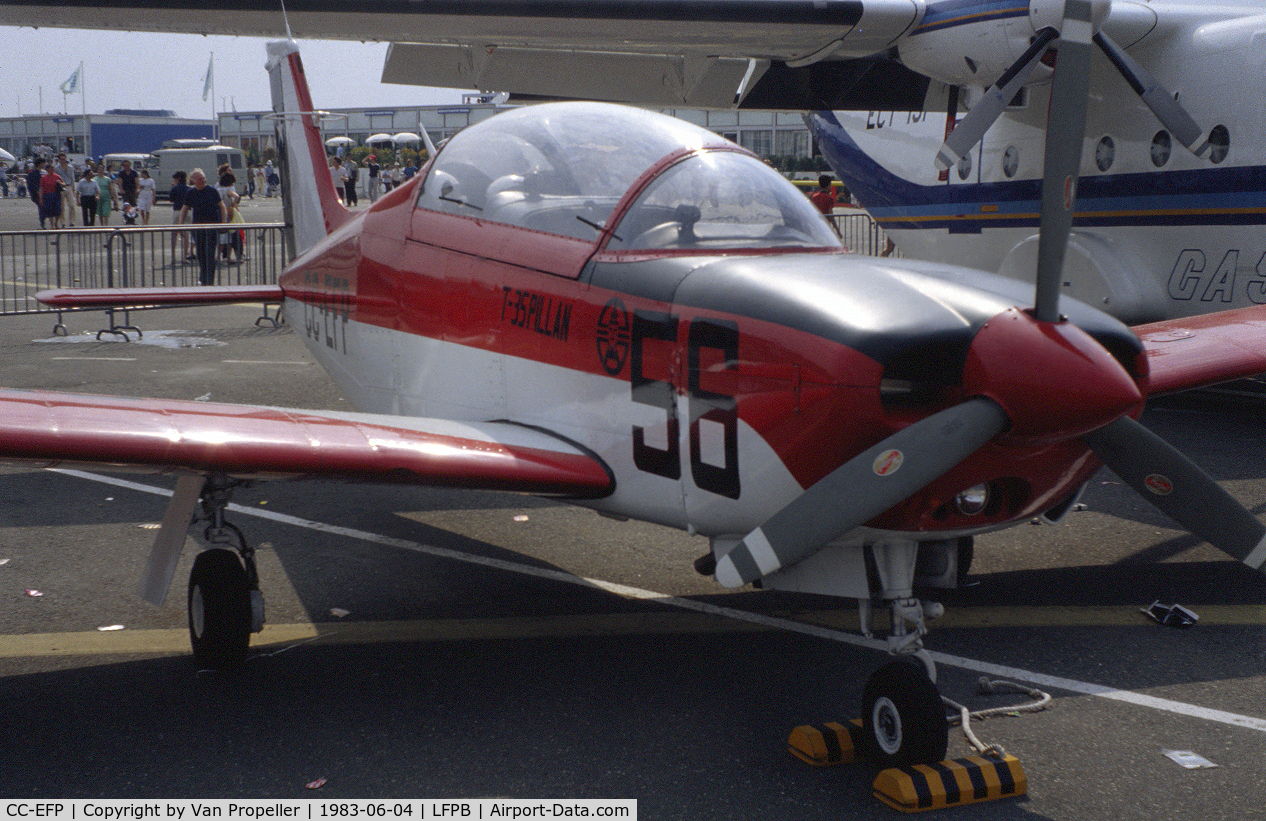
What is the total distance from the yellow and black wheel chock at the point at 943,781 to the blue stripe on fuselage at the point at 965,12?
734 centimetres

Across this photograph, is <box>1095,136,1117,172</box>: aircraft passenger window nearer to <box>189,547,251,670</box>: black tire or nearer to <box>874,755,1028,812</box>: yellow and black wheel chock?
<box>874,755,1028,812</box>: yellow and black wheel chock

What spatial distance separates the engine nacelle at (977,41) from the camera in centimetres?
906

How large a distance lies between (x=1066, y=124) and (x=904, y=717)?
1922 millimetres

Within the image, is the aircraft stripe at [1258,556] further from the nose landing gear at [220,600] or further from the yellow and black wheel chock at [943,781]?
the nose landing gear at [220,600]

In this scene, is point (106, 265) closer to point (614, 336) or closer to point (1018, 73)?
point (1018, 73)

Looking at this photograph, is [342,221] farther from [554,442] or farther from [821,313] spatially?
[821,313]

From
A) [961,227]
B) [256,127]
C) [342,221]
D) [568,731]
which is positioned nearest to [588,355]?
[568,731]

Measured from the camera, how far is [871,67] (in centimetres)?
1209

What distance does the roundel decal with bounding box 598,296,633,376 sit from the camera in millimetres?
4199

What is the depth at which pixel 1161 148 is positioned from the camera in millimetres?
9586

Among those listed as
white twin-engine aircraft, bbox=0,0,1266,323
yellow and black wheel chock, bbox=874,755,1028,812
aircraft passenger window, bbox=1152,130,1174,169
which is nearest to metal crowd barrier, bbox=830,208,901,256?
white twin-engine aircraft, bbox=0,0,1266,323

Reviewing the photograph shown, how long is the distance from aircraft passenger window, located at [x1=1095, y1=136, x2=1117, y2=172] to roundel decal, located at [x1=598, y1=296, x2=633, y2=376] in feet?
24.4

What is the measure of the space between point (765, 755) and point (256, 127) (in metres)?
93.9

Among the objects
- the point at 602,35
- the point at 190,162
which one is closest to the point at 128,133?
the point at 190,162
